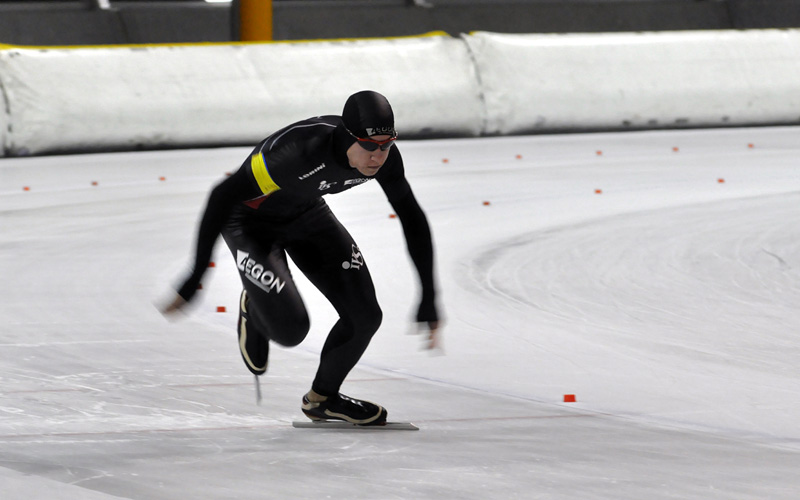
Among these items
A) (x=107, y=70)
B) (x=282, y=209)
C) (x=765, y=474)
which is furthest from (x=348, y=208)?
(x=765, y=474)

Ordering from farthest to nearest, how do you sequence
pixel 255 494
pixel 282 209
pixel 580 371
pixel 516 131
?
pixel 516 131, pixel 580 371, pixel 282 209, pixel 255 494

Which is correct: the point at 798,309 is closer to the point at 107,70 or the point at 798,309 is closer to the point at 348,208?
the point at 348,208

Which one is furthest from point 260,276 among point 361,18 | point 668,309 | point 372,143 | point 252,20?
point 361,18

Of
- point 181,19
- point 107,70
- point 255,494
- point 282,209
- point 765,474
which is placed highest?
point 181,19

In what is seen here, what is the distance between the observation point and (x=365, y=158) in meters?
4.21

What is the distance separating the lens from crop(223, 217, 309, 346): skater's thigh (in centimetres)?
447

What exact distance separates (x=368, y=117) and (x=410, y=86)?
Result: 422 inches

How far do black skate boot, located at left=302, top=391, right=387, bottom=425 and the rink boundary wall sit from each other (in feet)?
30.8

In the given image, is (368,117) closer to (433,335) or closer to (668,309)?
(433,335)

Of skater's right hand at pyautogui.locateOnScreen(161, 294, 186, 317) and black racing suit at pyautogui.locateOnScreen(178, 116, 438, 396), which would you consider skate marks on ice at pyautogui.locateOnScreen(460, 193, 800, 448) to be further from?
skater's right hand at pyautogui.locateOnScreen(161, 294, 186, 317)

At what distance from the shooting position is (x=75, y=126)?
1338 centimetres

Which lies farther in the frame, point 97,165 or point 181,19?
point 181,19

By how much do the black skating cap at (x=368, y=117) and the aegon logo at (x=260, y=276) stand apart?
64 cm

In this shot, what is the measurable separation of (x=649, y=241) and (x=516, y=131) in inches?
285
